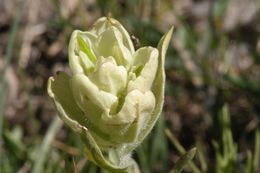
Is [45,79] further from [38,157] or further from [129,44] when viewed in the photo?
[129,44]

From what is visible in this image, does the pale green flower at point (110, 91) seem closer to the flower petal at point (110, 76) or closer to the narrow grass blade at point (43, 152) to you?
the flower petal at point (110, 76)

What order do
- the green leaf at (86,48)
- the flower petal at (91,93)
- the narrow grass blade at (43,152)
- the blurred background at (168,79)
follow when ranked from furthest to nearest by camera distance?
the blurred background at (168,79)
the narrow grass blade at (43,152)
the green leaf at (86,48)
the flower petal at (91,93)

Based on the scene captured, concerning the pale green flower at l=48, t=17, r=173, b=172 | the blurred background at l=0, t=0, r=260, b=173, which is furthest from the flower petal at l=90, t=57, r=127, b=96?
the blurred background at l=0, t=0, r=260, b=173

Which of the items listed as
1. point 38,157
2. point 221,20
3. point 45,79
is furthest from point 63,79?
point 45,79

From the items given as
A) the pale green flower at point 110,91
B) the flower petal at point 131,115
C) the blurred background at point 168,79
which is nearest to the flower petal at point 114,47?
the pale green flower at point 110,91

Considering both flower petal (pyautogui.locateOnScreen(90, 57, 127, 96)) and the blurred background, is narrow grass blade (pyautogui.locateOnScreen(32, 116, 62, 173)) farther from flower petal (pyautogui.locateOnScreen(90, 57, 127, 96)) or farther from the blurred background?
flower petal (pyautogui.locateOnScreen(90, 57, 127, 96))

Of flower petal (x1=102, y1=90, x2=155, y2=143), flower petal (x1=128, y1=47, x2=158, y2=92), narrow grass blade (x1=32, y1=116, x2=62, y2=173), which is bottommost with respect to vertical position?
narrow grass blade (x1=32, y1=116, x2=62, y2=173)
